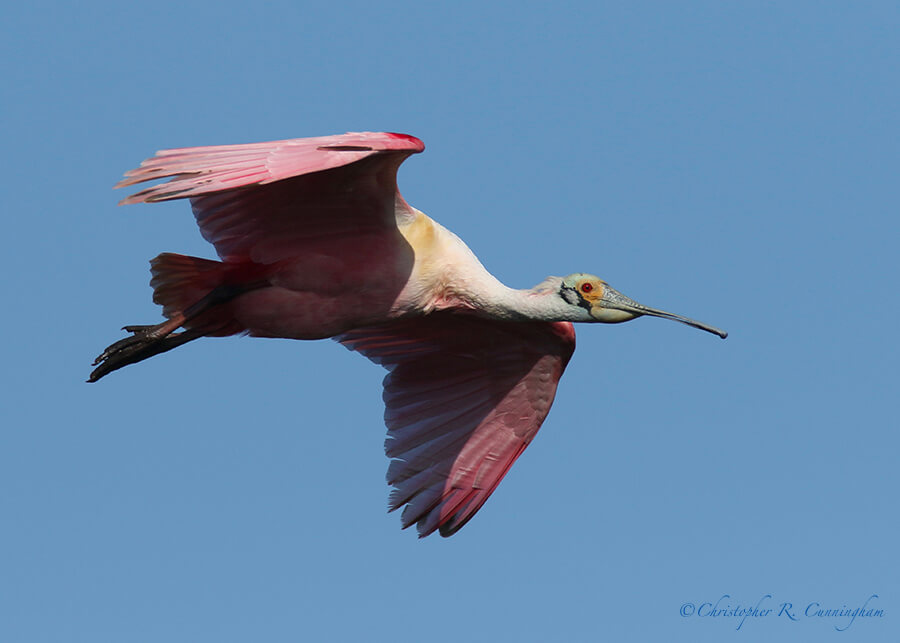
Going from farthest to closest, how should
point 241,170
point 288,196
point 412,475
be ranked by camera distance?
point 412,475 < point 288,196 < point 241,170

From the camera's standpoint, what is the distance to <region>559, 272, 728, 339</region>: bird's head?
1186 cm

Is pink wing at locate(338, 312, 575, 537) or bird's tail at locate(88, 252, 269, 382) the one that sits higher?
bird's tail at locate(88, 252, 269, 382)

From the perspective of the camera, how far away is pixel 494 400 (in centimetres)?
1345

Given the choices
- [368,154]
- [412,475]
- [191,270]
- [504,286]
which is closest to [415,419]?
[412,475]

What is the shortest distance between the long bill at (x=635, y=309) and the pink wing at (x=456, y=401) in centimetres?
105

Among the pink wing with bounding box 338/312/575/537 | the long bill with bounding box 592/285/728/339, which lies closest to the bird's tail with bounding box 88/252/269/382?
the pink wing with bounding box 338/312/575/537

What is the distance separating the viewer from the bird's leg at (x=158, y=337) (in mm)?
11266

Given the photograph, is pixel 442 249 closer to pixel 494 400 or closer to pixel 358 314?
pixel 358 314

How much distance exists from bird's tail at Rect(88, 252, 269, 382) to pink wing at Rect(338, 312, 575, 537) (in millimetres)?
2001

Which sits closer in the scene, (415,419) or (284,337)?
(284,337)

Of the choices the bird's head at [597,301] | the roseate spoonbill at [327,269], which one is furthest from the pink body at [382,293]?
the bird's head at [597,301]

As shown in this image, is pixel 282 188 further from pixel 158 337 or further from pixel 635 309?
pixel 635 309

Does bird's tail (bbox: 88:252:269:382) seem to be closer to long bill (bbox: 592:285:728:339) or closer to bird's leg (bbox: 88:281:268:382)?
bird's leg (bbox: 88:281:268:382)

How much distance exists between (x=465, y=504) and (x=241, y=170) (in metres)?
4.45
